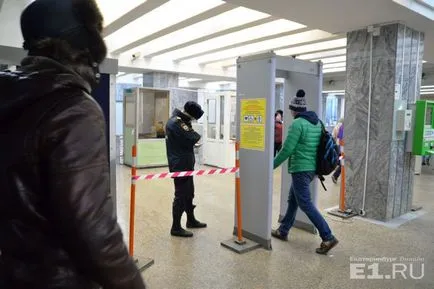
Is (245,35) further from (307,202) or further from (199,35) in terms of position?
(307,202)

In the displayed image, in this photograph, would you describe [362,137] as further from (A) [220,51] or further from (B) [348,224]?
(A) [220,51]

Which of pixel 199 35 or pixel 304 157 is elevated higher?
pixel 199 35

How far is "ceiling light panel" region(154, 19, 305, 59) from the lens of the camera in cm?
575

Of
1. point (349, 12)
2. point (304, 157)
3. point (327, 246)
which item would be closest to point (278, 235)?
point (327, 246)

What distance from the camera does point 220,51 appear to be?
7957mm

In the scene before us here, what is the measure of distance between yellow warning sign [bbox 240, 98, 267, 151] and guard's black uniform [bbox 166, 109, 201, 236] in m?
0.53

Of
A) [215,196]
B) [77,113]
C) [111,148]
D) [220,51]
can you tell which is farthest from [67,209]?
[220,51]

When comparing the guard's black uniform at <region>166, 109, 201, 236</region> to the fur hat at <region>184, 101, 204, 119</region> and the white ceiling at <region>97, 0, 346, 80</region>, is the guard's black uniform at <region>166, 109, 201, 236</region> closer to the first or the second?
the fur hat at <region>184, 101, 204, 119</region>

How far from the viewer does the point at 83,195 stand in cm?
81

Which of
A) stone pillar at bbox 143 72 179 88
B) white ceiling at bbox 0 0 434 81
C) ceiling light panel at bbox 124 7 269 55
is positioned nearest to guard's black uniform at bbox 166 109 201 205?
white ceiling at bbox 0 0 434 81

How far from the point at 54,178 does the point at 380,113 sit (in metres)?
4.51

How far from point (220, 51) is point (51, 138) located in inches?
295

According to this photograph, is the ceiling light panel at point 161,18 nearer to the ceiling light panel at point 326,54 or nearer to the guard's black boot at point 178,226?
the guard's black boot at point 178,226

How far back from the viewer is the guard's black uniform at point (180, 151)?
12.5 feet
